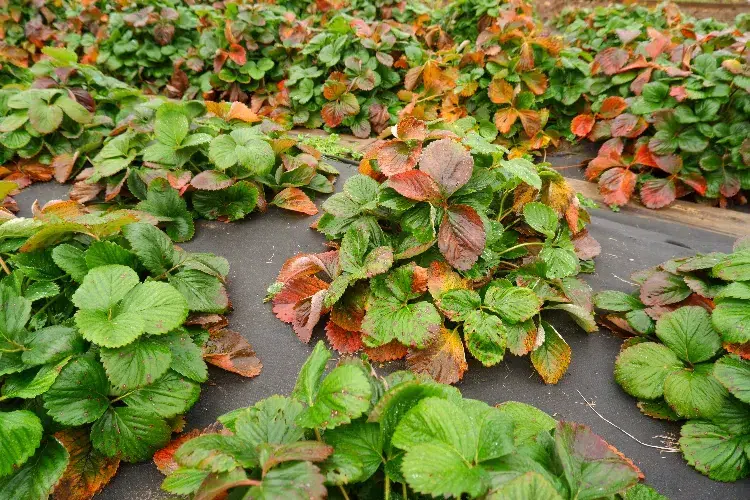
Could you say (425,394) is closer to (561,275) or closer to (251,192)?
(561,275)

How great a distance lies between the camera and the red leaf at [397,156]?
6.50ft

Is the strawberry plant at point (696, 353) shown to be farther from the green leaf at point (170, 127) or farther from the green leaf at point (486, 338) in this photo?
the green leaf at point (170, 127)

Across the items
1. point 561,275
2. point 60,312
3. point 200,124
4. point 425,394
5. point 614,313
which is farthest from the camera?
point 200,124

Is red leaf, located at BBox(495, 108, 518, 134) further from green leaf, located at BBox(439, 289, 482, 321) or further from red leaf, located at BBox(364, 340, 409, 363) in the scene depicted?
red leaf, located at BBox(364, 340, 409, 363)

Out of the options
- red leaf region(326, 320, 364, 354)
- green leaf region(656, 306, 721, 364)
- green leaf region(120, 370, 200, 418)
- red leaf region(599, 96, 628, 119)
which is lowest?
green leaf region(120, 370, 200, 418)

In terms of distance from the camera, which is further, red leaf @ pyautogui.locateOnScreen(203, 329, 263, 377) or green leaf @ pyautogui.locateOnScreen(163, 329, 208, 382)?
red leaf @ pyautogui.locateOnScreen(203, 329, 263, 377)

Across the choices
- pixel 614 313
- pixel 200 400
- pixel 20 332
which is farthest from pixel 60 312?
pixel 614 313

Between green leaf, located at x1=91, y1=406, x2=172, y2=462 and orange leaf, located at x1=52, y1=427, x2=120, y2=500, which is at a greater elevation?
green leaf, located at x1=91, y1=406, x2=172, y2=462

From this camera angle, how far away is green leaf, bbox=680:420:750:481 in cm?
149

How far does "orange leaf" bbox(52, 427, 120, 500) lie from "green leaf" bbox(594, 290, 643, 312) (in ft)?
6.45

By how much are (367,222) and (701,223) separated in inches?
97.1

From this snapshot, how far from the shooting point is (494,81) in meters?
3.75

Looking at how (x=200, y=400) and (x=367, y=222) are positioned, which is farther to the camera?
(x=367, y=222)

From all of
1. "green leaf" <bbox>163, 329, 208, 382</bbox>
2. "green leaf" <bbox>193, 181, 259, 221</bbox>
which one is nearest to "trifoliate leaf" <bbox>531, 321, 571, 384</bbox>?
"green leaf" <bbox>163, 329, 208, 382</bbox>
